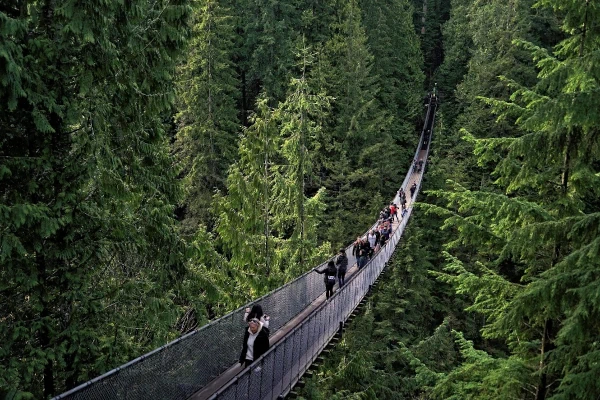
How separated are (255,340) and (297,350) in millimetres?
1901

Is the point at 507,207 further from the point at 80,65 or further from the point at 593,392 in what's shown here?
the point at 80,65

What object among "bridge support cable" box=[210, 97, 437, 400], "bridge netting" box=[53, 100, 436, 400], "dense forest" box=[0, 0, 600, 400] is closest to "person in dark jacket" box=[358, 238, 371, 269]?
"bridge support cable" box=[210, 97, 437, 400]

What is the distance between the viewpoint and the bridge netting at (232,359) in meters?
5.22

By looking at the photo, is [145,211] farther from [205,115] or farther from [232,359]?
[205,115]

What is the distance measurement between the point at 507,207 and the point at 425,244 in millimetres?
22443

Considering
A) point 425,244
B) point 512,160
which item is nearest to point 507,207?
point 512,160

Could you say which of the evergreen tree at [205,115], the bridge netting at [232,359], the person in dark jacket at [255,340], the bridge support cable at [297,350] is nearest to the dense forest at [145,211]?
the bridge netting at [232,359]

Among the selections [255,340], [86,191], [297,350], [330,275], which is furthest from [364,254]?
[86,191]

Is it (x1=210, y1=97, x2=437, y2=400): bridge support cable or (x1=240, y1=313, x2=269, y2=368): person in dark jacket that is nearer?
(x1=210, y1=97, x2=437, y2=400): bridge support cable

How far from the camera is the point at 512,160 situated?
6.13 metres

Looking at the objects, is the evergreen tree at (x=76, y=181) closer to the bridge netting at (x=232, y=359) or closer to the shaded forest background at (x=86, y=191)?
the shaded forest background at (x=86, y=191)

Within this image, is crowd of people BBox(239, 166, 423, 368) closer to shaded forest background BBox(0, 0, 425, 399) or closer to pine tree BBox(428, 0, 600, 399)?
shaded forest background BBox(0, 0, 425, 399)

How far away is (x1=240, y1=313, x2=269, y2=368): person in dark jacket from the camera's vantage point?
6614 millimetres

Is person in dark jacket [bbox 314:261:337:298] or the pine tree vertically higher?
the pine tree
